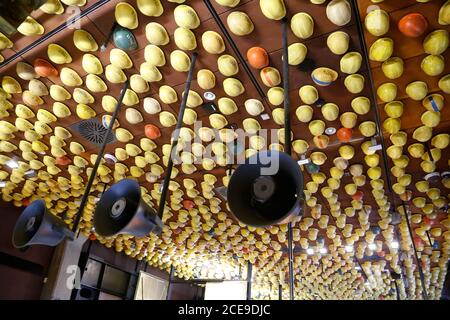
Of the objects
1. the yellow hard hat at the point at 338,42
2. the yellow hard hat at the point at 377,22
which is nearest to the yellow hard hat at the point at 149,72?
the yellow hard hat at the point at 338,42

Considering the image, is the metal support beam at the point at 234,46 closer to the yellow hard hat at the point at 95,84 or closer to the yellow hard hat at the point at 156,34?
the yellow hard hat at the point at 156,34

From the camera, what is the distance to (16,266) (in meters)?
7.24

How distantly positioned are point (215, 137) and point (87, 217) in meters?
4.67

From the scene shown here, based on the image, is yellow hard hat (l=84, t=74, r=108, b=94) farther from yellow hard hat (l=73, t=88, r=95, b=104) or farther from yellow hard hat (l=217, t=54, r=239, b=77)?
yellow hard hat (l=217, t=54, r=239, b=77)

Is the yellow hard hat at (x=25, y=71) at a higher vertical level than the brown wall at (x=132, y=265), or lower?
higher

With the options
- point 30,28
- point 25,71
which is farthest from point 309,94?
point 25,71

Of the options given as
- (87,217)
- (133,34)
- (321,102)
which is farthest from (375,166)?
(87,217)

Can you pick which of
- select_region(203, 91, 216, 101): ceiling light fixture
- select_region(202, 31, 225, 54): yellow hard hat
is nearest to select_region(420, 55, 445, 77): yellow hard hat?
select_region(202, 31, 225, 54): yellow hard hat

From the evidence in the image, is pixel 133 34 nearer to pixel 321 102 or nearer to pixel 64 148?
pixel 321 102

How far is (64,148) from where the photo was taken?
4.59m

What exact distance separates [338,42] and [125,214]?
1943mm

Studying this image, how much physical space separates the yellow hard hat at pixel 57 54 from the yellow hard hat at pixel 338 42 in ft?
7.50

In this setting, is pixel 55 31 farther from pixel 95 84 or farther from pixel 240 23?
pixel 240 23

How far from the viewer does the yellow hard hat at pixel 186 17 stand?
7.90 feet
